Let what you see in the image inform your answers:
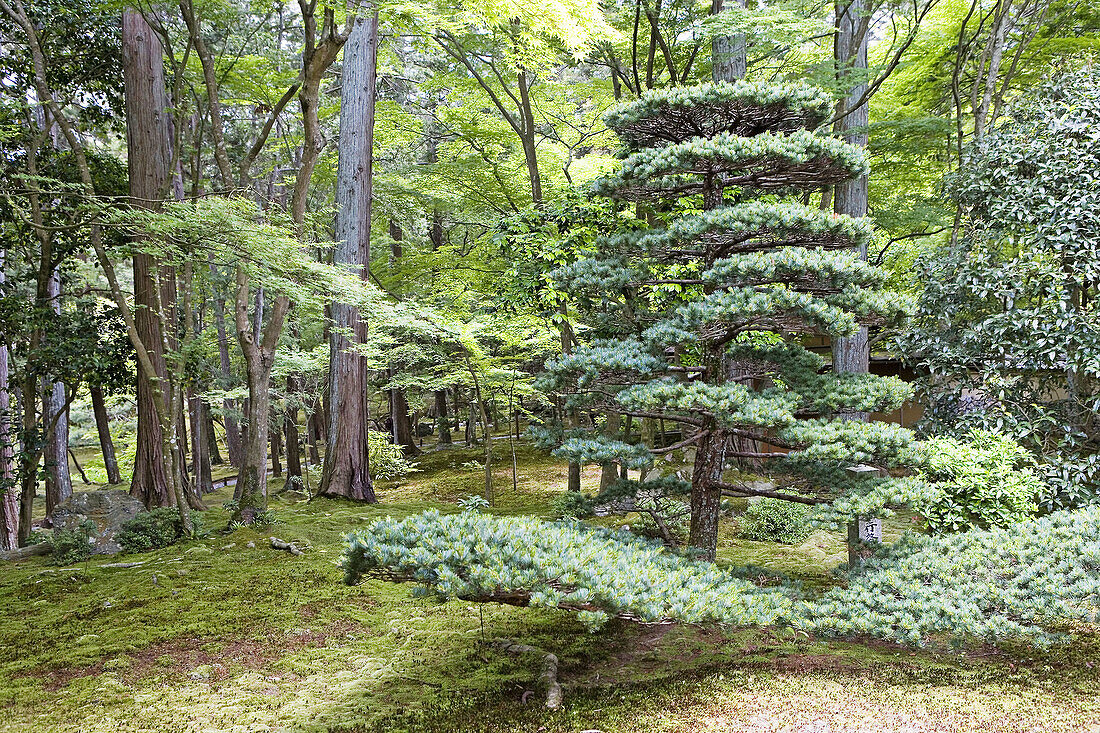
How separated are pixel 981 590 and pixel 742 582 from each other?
1.05 metres

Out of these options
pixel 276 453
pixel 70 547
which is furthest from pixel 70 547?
pixel 276 453

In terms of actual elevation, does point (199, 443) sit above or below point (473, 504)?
below

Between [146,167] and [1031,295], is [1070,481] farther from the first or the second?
[146,167]

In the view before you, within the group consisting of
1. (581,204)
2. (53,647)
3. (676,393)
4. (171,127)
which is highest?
(171,127)

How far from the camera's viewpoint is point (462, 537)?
8.48 ft

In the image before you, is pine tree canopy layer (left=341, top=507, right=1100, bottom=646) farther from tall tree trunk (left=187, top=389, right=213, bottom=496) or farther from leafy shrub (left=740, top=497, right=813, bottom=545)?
tall tree trunk (left=187, top=389, right=213, bottom=496)

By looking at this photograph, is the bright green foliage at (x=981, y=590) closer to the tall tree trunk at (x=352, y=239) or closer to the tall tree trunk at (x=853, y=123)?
the tall tree trunk at (x=853, y=123)

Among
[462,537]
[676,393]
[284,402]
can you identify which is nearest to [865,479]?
[676,393]

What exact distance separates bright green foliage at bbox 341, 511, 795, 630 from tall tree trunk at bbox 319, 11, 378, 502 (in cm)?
499

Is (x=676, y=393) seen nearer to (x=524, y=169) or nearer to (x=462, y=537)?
(x=462, y=537)

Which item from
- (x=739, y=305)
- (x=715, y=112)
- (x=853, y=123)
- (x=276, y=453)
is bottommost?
(x=276, y=453)

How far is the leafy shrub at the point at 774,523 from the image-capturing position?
5.94m

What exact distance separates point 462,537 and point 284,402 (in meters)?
8.53

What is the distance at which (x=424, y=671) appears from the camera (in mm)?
3236
